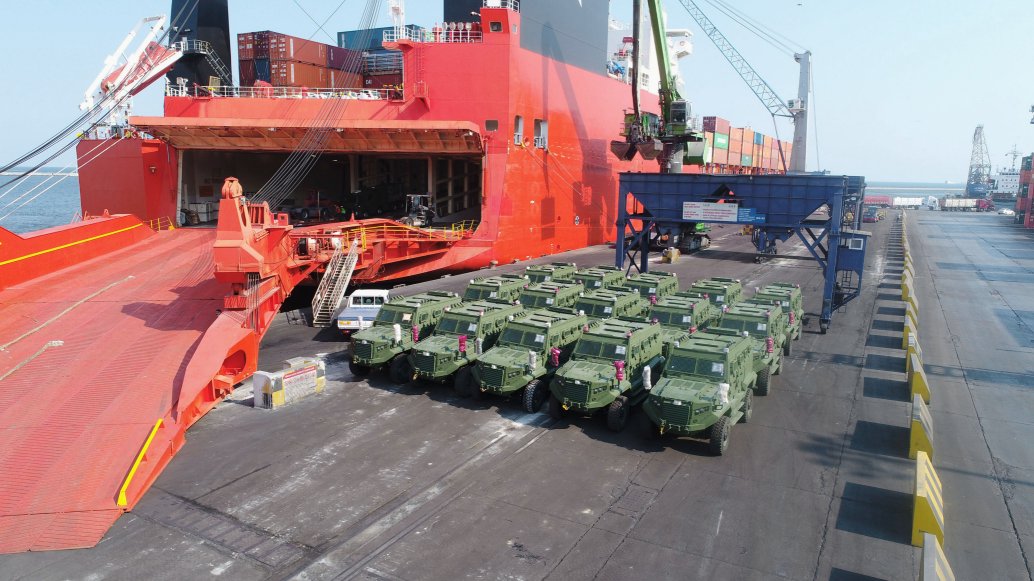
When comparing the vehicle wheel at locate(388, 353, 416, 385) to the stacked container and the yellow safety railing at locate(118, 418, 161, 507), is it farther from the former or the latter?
the stacked container

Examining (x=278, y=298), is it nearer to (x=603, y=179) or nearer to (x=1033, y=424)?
(x=1033, y=424)

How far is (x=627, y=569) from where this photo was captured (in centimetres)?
1052

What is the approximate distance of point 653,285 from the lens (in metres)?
26.7

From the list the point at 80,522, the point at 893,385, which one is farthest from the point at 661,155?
the point at 80,522

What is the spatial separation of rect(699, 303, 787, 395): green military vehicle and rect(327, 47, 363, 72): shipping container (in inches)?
1415

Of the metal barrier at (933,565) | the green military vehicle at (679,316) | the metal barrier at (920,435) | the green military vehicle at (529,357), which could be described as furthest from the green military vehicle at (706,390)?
the metal barrier at (933,565)

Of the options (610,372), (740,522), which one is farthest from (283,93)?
(740,522)

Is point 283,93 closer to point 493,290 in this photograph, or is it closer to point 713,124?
point 493,290

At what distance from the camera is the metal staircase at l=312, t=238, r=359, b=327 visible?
1046 inches

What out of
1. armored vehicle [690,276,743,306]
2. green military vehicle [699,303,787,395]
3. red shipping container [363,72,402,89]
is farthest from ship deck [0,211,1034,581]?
red shipping container [363,72,402,89]

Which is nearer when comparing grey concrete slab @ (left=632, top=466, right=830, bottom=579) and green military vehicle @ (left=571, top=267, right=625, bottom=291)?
grey concrete slab @ (left=632, top=466, right=830, bottom=579)

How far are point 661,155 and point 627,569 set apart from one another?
40210 mm

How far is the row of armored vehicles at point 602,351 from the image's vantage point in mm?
15438

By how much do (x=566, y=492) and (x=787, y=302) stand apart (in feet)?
45.8
